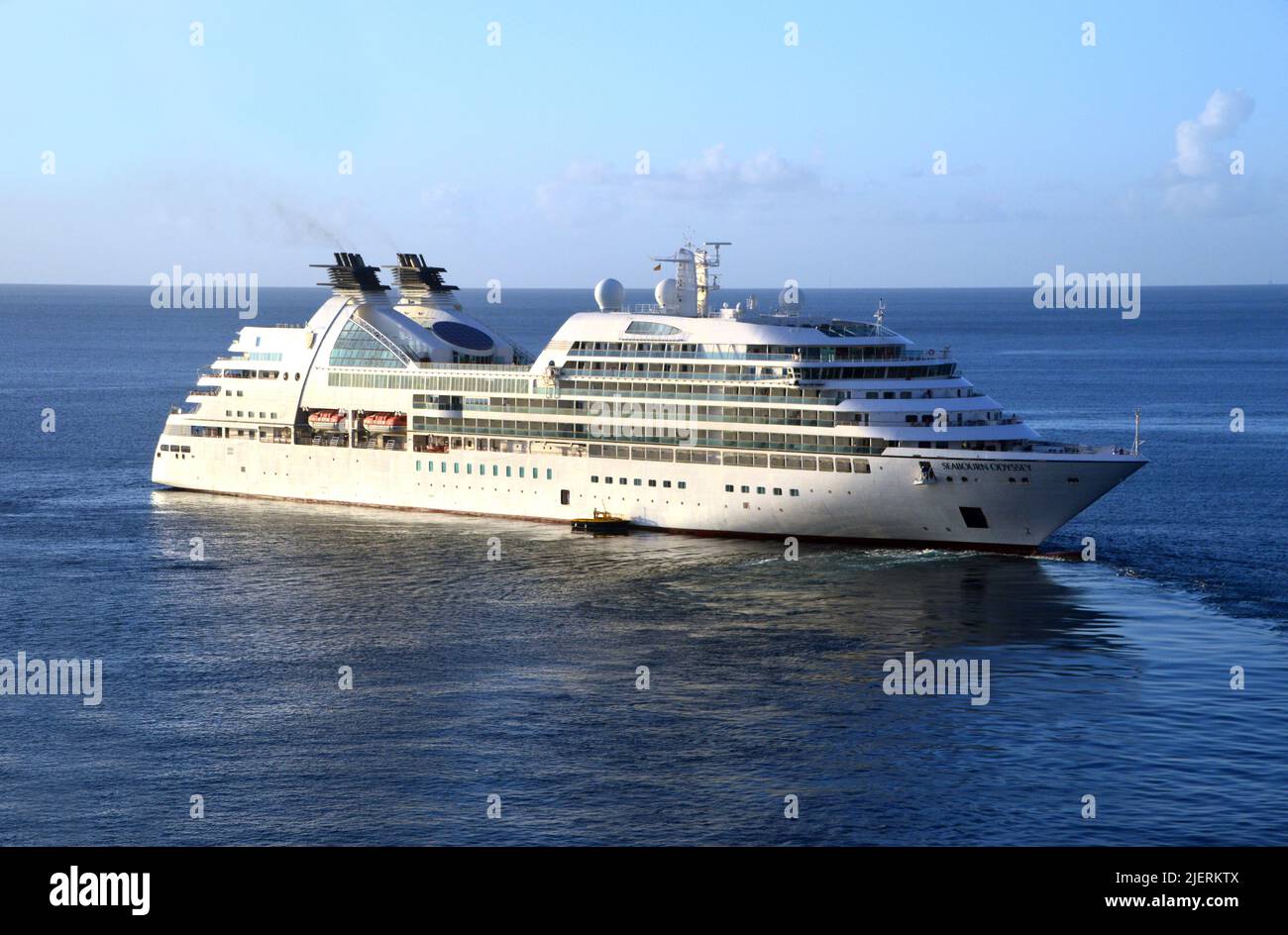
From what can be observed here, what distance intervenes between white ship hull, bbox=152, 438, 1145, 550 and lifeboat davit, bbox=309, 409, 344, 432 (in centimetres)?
187

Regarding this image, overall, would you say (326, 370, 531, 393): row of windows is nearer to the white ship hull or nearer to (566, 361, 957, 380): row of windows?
the white ship hull

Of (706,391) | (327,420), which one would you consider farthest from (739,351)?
(327,420)

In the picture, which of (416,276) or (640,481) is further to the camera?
(416,276)

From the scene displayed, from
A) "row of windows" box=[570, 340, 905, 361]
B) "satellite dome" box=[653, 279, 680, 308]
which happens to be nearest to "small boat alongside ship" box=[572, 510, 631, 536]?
"row of windows" box=[570, 340, 905, 361]

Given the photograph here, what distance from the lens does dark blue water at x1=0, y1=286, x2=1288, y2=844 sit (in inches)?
1447

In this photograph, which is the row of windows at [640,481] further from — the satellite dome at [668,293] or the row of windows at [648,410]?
the satellite dome at [668,293]

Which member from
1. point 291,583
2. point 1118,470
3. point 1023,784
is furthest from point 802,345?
point 1023,784

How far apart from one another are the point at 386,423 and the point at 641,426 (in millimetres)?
16175

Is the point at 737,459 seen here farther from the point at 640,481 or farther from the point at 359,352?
the point at 359,352

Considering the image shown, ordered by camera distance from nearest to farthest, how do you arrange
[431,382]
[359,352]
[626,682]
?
[626,682], [431,382], [359,352]

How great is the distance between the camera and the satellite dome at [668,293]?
7838 cm

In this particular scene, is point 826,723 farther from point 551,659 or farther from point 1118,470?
point 1118,470

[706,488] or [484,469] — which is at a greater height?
[484,469]

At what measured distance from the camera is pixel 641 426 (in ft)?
244
